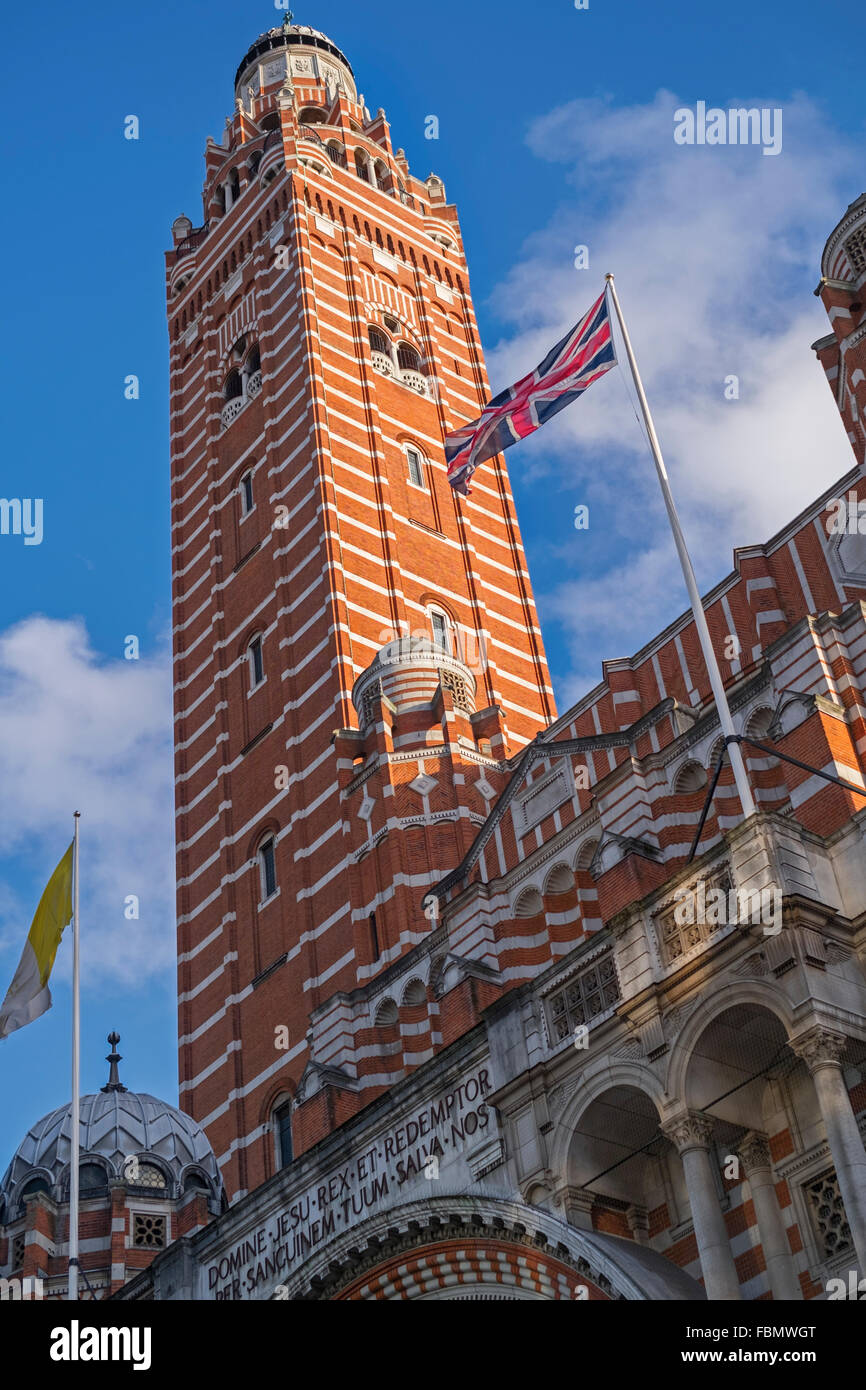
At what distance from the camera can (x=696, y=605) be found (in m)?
23.7

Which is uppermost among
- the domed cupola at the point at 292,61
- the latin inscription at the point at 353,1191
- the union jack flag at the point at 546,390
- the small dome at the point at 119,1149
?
the domed cupola at the point at 292,61

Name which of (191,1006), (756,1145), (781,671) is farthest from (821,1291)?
(191,1006)

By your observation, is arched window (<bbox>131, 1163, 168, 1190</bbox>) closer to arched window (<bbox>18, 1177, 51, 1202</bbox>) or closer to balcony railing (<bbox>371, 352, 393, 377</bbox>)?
arched window (<bbox>18, 1177, 51, 1202</bbox>)

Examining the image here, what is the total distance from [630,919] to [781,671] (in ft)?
18.6

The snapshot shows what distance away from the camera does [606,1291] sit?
21594mm

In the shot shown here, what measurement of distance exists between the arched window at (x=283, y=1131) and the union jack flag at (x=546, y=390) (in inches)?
627

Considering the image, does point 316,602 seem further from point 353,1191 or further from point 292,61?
point 292,61

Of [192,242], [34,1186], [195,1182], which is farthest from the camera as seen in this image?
[192,242]

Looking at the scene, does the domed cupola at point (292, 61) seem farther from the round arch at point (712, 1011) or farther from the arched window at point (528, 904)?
the round arch at point (712, 1011)

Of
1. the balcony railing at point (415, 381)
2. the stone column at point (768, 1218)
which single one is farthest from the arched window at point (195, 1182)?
the balcony railing at point (415, 381)

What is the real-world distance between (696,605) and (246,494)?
32286 mm

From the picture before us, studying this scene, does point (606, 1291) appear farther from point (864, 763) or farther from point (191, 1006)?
point (191, 1006)

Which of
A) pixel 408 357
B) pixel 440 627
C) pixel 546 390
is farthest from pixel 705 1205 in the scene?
pixel 408 357

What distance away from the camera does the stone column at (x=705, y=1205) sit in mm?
19797
